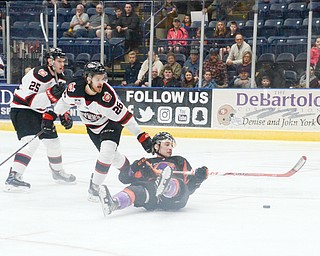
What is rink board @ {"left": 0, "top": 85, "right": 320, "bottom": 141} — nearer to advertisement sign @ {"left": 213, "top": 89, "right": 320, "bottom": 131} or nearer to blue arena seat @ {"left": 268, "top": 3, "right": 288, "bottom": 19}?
advertisement sign @ {"left": 213, "top": 89, "right": 320, "bottom": 131}

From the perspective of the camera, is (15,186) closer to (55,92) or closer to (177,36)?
(55,92)

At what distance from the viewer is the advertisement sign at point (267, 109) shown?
9.79 meters

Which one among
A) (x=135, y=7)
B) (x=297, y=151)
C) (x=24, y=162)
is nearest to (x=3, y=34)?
(x=135, y=7)

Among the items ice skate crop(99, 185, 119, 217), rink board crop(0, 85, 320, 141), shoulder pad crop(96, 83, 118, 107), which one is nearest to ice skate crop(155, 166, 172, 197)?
ice skate crop(99, 185, 119, 217)

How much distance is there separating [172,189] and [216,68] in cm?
584

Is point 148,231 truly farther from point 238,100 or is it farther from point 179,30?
point 179,30

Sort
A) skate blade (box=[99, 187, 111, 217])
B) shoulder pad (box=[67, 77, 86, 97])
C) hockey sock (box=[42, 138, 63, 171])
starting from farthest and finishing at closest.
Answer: hockey sock (box=[42, 138, 63, 171]), shoulder pad (box=[67, 77, 86, 97]), skate blade (box=[99, 187, 111, 217])

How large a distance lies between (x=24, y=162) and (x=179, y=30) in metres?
5.38

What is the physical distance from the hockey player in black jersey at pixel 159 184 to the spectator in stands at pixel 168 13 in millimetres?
5836

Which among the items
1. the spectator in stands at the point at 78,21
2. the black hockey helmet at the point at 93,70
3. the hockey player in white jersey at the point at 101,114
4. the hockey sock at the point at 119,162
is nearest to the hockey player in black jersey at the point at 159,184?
the hockey player in white jersey at the point at 101,114

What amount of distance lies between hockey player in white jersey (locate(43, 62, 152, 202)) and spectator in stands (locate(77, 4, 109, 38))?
5.78 metres

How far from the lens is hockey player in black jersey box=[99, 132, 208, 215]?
438cm

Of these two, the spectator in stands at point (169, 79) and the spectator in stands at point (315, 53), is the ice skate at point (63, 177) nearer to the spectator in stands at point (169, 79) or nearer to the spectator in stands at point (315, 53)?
the spectator in stands at point (169, 79)

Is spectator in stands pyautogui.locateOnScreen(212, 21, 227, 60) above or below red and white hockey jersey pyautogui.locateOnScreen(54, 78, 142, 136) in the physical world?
above
